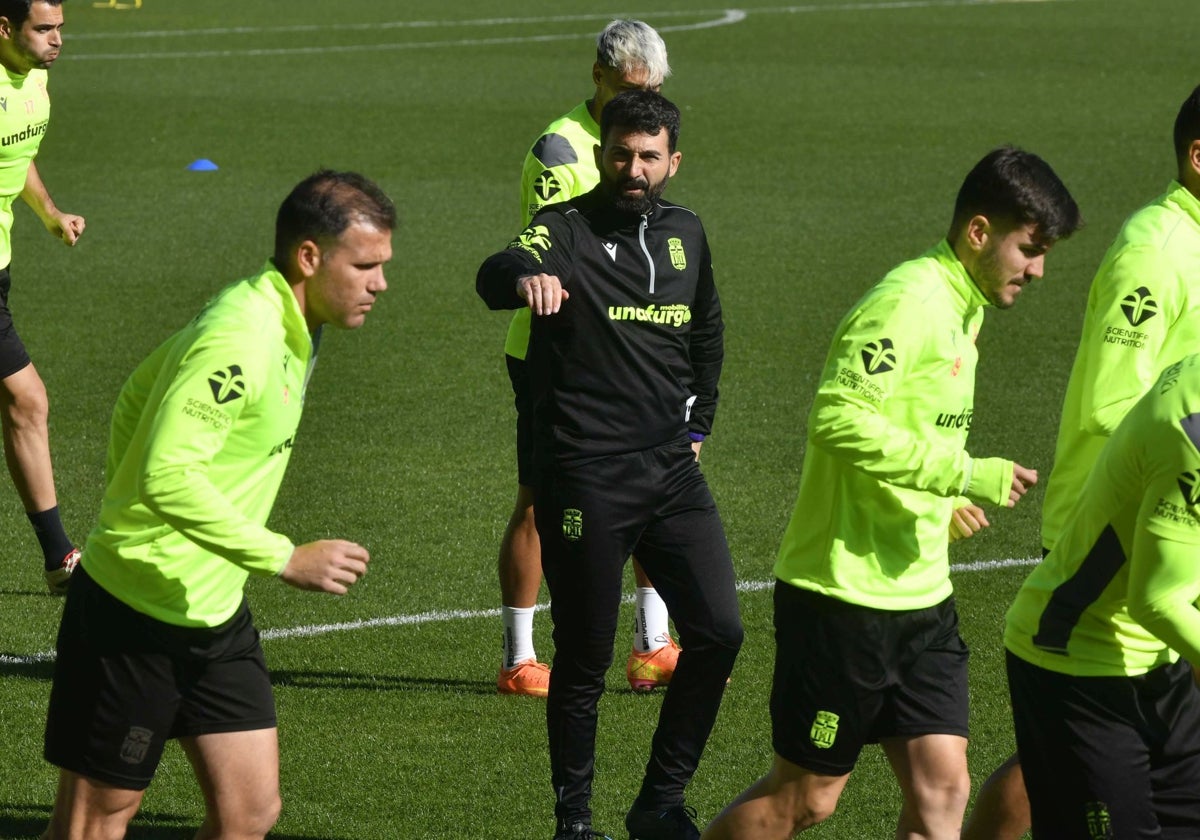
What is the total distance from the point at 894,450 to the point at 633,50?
2451 millimetres

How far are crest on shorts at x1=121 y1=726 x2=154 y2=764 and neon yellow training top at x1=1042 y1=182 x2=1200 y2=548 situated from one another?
8.39 feet

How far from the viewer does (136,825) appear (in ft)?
19.9

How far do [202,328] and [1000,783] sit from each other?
248 cm

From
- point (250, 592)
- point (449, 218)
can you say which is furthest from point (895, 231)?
point (250, 592)

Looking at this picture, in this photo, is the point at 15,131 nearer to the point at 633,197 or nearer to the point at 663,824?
the point at 633,197

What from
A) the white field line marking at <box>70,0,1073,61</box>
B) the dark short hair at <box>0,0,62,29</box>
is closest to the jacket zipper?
the dark short hair at <box>0,0,62,29</box>

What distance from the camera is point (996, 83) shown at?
26469 mm

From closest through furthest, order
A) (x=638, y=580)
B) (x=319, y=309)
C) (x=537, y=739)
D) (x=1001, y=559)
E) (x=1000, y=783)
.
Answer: (x=319, y=309), (x=1000, y=783), (x=537, y=739), (x=638, y=580), (x=1001, y=559)

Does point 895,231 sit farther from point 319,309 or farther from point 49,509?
point 319,309

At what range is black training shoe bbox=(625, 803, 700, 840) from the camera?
19.1ft

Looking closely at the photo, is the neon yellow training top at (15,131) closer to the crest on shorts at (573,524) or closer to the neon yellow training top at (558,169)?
the neon yellow training top at (558,169)

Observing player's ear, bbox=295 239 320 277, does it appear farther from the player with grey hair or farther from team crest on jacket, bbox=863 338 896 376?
the player with grey hair

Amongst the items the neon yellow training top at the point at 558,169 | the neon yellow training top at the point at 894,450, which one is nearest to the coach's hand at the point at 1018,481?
the neon yellow training top at the point at 894,450

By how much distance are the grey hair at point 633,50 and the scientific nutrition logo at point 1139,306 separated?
2.20 meters
